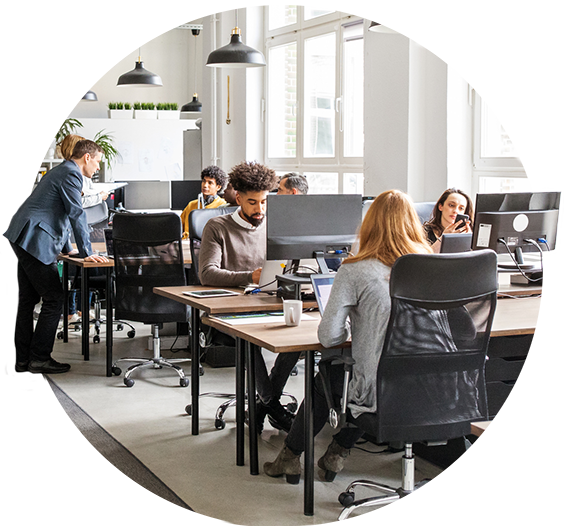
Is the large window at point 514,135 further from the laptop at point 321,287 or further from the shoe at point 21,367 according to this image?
the shoe at point 21,367

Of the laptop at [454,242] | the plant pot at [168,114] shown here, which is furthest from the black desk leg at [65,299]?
the plant pot at [168,114]

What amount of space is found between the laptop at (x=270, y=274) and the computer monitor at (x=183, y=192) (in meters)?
4.33

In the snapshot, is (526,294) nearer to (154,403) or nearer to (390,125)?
(154,403)

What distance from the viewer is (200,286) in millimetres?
4098

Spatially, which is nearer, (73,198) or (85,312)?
(73,198)

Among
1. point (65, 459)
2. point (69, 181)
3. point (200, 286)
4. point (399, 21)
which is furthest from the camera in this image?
point (399, 21)

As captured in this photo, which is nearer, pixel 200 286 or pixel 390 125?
pixel 200 286

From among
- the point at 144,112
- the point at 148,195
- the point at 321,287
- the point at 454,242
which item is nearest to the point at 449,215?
the point at 454,242

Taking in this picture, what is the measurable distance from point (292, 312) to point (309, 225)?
55 cm

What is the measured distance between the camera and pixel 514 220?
385 cm

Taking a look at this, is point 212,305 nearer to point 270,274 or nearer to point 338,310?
point 270,274

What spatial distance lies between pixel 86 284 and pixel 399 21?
2.93 metres

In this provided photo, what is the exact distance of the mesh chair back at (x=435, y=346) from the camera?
248 centimetres

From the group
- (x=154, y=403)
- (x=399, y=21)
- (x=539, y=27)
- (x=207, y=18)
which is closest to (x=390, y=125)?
(x=399, y=21)
